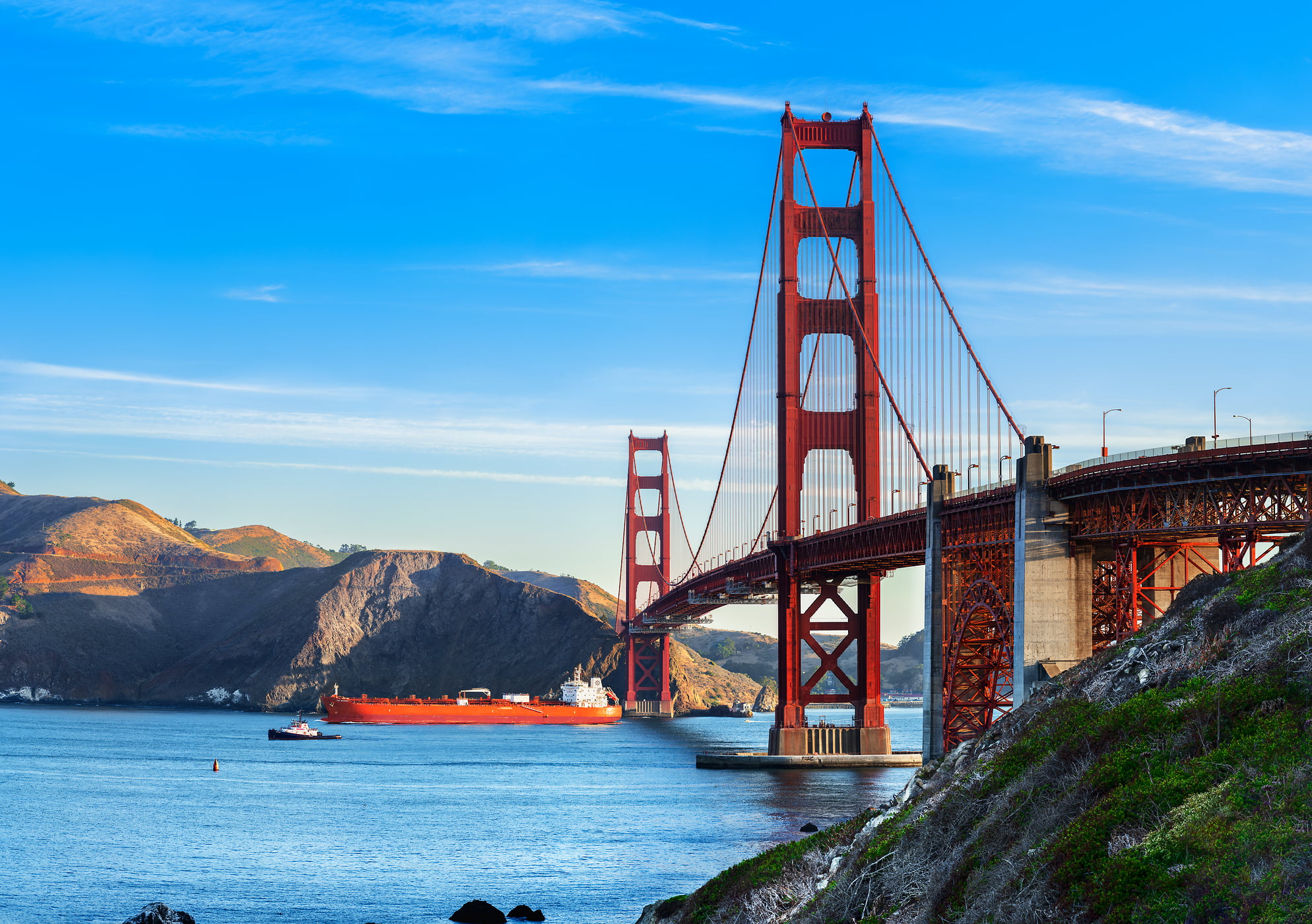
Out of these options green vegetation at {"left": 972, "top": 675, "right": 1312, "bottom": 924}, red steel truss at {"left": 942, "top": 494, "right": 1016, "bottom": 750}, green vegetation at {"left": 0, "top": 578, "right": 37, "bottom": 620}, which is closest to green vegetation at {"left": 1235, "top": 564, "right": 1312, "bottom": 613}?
green vegetation at {"left": 972, "top": 675, "right": 1312, "bottom": 924}

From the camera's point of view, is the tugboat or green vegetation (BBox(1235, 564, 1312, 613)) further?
the tugboat

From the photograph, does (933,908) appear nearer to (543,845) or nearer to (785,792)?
(543,845)

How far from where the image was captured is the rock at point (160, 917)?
24.0 metres

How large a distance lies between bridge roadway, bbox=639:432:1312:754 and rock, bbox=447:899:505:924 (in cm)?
1332

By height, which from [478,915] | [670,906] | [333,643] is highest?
[333,643]

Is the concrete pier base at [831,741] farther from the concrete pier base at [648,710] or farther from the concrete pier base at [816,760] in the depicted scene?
the concrete pier base at [648,710]

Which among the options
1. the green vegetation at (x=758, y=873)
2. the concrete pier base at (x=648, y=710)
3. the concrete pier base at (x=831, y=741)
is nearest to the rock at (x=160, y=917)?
the green vegetation at (x=758, y=873)

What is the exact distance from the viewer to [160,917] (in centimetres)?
2434

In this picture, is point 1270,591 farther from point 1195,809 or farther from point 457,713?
point 457,713

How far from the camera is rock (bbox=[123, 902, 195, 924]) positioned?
24016mm

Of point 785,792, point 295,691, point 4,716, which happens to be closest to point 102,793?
point 785,792

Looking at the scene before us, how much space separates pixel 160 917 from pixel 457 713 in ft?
319

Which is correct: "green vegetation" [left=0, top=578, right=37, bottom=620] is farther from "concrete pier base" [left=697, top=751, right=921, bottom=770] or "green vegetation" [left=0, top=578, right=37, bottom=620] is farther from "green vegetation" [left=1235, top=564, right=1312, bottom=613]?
"green vegetation" [left=1235, top=564, right=1312, bottom=613]

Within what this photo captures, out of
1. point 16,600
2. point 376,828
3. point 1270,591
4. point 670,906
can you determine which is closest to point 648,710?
point 16,600
